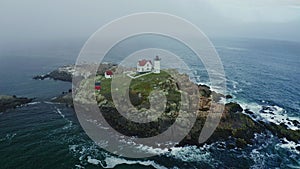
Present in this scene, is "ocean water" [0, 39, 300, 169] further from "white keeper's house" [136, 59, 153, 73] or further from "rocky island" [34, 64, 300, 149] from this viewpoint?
"white keeper's house" [136, 59, 153, 73]

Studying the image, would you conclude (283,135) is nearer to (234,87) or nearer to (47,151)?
(234,87)

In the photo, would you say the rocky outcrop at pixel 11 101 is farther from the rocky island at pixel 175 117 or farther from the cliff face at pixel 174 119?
the cliff face at pixel 174 119

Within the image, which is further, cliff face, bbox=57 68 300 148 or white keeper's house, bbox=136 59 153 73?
white keeper's house, bbox=136 59 153 73

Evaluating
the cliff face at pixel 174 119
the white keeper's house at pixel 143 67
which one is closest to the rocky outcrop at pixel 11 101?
the cliff face at pixel 174 119

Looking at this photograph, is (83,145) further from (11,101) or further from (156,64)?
(156,64)

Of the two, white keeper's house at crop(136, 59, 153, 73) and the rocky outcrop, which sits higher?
white keeper's house at crop(136, 59, 153, 73)

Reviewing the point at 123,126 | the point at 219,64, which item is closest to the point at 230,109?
the point at 123,126

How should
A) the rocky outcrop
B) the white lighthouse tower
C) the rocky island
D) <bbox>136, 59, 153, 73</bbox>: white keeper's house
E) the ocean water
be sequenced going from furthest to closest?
<bbox>136, 59, 153, 73</bbox>: white keeper's house, the white lighthouse tower, the rocky outcrop, the rocky island, the ocean water

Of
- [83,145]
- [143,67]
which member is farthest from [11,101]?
[143,67]

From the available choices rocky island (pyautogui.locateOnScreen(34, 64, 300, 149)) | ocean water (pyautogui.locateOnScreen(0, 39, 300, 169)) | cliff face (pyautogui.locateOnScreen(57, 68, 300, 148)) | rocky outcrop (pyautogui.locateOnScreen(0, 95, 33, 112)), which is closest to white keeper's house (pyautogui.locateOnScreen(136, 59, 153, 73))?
rocky island (pyautogui.locateOnScreen(34, 64, 300, 149))
